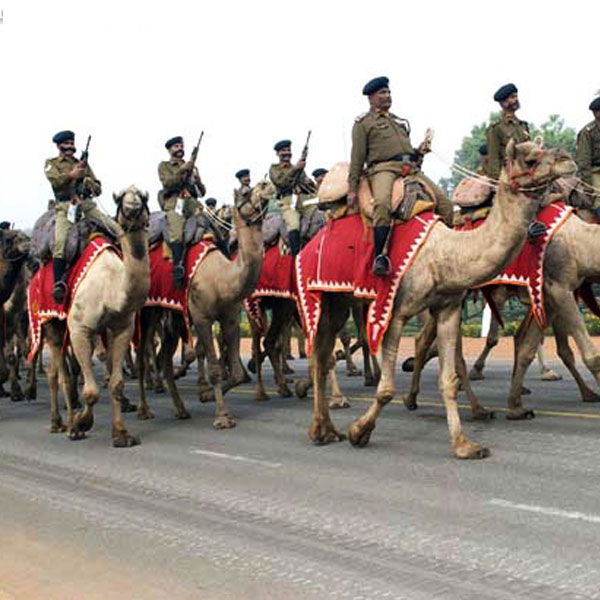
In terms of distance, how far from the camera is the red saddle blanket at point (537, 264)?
11477 mm

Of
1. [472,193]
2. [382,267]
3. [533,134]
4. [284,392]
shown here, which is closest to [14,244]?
[284,392]

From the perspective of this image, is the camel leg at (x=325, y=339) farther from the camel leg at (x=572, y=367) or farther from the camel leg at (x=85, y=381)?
the camel leg at (x=572, y=367)

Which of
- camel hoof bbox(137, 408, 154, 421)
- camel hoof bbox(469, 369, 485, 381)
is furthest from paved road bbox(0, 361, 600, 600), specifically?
camel hoof bbox(469, 369, 485, 381)

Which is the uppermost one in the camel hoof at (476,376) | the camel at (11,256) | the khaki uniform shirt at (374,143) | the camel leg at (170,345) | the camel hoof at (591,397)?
the khaki uniform shirt at (374,143)

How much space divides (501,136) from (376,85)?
86.7 inches

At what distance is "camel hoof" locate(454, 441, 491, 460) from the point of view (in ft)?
30.5

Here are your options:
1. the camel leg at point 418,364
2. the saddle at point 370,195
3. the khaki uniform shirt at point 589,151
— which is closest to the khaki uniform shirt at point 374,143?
the saddle at point 370,195

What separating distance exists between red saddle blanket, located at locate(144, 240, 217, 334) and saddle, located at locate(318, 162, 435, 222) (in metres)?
2.91

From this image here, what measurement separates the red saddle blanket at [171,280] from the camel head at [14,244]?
2.63 metres

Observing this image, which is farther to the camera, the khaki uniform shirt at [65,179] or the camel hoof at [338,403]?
the camel hoof at [338,403]

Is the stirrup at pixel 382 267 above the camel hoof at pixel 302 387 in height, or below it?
above

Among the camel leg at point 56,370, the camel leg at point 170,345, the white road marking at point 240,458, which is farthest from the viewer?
the camel leg at point 170,345

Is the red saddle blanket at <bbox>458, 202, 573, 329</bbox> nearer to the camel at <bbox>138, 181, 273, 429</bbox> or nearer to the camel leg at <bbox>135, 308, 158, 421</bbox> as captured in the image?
the camel at <bbox>138, 181, 273, 429</bbox>

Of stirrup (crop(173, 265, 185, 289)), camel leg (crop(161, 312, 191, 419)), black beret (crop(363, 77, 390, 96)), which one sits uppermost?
black beret (crop(363, 77, 390, 96))
